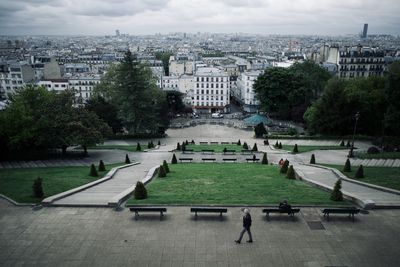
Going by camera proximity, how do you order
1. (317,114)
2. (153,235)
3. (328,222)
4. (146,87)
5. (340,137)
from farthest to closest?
1. (146,87)
2. (317,114)
3. (340,137)
4. (328,222)
5. (153,235)

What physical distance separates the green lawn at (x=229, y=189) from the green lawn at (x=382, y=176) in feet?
17.4

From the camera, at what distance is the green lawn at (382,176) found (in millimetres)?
24648

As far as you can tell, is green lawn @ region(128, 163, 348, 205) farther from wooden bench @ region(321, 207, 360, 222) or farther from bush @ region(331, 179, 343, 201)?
wooden bench @ region(321, 207, 360, 222)

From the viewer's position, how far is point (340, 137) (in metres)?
53.3

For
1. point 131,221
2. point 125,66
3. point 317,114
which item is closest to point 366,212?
point 131,221

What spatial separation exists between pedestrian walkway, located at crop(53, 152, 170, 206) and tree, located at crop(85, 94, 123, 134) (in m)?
25.2

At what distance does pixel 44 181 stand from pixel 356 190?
23362mm

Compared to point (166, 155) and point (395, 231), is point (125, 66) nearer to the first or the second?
point (166, 155)

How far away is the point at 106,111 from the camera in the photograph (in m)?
58.7

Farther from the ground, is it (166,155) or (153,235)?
(153,235)

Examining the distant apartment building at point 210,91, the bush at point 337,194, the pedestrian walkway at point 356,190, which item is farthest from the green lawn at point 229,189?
the distant apartment building at point 210,91

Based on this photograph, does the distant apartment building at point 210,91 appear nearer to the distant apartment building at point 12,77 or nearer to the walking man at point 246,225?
the distant apartment building at point 12,77

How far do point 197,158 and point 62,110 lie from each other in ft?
57.2

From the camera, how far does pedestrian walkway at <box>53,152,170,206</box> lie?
68.3ft
